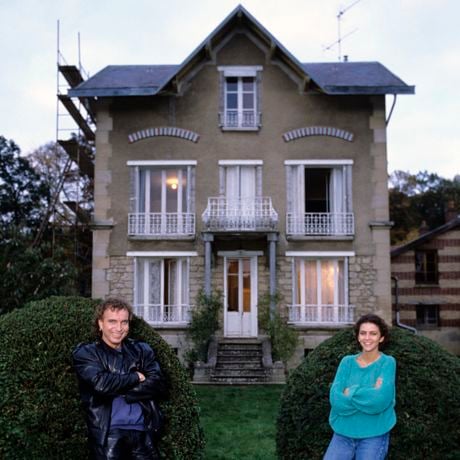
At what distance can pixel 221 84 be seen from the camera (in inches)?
774

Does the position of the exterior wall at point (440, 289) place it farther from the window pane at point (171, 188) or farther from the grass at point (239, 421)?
the grass at point (239, 421)

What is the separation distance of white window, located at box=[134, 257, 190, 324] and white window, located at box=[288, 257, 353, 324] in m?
3.31

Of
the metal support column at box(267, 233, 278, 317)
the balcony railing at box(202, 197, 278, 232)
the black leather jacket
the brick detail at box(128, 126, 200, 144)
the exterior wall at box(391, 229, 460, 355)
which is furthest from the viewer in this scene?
the exterior wall at box(391, 229, 460, 355)

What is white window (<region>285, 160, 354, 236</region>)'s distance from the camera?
750 inches

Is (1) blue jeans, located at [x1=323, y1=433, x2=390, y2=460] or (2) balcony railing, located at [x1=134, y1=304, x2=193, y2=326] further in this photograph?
(2) balcony railing, located at [x1=134, y1=304, x2=193, y2=326]

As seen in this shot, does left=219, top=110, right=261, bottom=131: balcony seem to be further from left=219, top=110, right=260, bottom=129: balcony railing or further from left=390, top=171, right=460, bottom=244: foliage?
left=390, top=171, right=460, bottom=244: foliage

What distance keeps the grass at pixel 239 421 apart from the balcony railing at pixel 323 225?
206 inches

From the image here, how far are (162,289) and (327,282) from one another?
506 centimetres

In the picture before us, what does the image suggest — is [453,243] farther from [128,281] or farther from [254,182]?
[128,281]

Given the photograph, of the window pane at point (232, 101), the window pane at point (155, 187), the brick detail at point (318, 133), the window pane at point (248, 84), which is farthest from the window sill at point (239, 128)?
the window pane at point (155, 187)

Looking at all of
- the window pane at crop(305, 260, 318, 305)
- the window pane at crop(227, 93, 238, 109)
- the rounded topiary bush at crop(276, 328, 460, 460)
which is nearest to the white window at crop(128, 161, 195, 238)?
the window pane at crop(227, 93, 238, 109)

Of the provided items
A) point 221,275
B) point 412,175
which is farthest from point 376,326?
point 412,175

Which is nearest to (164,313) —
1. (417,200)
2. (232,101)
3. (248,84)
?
(232,101)

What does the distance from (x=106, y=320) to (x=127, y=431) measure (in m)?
0.83
